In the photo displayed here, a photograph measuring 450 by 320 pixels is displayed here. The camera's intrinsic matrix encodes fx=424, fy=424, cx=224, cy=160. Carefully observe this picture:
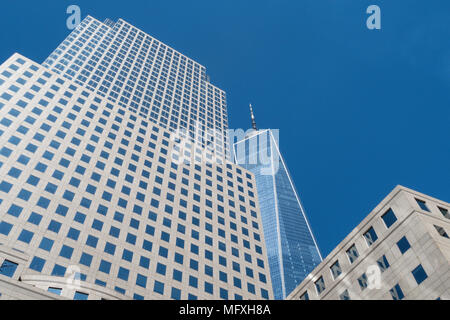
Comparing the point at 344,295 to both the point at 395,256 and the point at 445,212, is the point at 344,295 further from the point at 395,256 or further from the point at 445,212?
the point at 445,212

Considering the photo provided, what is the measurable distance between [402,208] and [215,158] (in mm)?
60509

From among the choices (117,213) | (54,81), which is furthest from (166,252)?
(54,81)

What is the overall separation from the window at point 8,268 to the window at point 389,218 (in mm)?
41402

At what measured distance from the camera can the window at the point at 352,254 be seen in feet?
162

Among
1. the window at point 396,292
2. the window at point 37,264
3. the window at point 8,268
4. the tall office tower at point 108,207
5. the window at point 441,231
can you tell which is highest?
the tall office tower at point 108,207

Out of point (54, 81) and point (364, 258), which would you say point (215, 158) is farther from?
point (364, 258)

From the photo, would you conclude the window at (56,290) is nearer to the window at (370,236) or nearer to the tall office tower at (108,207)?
the tall office tower at (108,207)

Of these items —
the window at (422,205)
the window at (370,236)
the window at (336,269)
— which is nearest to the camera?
the window at (422,205)

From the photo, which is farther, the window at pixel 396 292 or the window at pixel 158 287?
the window at pixel 158 287

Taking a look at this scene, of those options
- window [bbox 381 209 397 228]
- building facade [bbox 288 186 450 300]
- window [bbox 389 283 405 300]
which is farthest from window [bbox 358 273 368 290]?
window [bbox 381 209 397 228]

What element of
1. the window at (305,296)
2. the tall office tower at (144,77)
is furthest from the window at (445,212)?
the tall office tower at (144,77)

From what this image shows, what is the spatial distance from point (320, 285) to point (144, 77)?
89.8 m

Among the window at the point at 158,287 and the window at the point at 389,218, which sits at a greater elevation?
the window at the point at 158,287

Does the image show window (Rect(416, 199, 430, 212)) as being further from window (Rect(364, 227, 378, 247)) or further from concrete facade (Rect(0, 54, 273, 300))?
concrete facade (Rect(0, 54, 273, 300))
